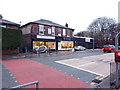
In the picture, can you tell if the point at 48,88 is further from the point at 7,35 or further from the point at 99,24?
Result: the point at 99,24

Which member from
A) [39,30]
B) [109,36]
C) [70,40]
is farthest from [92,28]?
[39,30]

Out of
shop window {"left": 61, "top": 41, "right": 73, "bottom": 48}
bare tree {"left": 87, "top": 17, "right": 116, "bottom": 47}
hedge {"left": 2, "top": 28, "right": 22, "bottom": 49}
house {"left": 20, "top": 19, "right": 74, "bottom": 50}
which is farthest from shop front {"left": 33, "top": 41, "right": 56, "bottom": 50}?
bare tree {"left": 87, "top": 17, "right": 116, "bottom": 47}

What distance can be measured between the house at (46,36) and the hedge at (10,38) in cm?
606

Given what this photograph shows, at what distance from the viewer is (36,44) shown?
23812 millimetres

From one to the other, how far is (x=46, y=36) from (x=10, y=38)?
1013cm

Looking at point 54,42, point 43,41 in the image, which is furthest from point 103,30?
point 43,41

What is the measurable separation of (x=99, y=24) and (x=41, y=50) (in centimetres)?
3893

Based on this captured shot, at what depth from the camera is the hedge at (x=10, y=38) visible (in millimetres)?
15469

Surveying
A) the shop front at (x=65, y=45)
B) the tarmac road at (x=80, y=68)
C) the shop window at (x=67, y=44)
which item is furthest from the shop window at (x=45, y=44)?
the tarmac road at (x=80, y=68)

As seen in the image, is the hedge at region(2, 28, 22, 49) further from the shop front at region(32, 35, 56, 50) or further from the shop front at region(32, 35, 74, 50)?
the shop front at region(32, 35, 74, 50)

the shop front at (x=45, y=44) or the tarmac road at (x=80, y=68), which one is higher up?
the shop front at (x=45, y=44)

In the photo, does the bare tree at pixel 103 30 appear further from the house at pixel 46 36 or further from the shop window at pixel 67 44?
the house at pixel 46 36

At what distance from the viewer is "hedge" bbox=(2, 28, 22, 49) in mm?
15469

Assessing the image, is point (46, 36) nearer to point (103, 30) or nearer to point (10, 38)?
point (10, 38)
